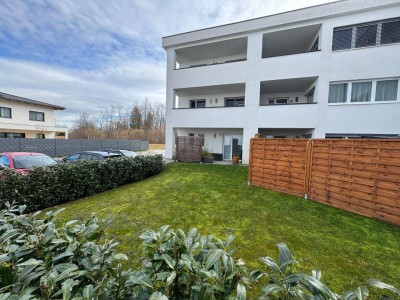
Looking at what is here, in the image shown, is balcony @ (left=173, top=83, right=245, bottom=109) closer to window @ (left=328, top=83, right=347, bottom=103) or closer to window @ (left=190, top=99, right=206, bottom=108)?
window @ (left=190, top=99, right=206, bottom=108)

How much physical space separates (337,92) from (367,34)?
3445mm

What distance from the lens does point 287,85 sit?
13617mm

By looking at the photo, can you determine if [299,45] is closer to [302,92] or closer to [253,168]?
[302,92]

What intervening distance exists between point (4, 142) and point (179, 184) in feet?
61.0

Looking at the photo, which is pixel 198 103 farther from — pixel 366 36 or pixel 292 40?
pixel 366 36

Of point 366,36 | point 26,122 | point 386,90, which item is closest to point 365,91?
point 386,90

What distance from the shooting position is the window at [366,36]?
10664 millimetres

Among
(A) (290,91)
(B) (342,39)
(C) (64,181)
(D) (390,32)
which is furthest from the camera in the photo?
(A) (290,91)

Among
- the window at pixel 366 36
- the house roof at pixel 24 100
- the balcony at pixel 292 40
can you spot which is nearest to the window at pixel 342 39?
the window at pixel 366 36

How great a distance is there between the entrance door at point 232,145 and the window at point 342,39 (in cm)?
821

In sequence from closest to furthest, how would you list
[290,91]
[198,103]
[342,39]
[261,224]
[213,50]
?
[261,224], [342,39], [290,91], [213,50], [198,103]

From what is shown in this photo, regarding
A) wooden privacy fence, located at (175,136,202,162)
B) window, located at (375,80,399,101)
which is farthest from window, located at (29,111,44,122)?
window, located at (375,80,399,101)

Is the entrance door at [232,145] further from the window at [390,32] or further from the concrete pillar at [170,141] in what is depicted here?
the window at [390,32]

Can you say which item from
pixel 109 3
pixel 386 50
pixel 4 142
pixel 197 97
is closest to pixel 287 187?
pixel 386 50
